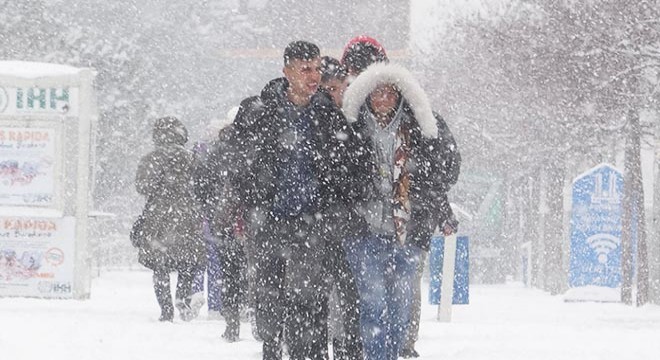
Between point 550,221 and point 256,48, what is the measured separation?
33.9m

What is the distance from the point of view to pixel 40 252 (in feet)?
48.8

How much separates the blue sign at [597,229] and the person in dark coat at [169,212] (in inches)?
429

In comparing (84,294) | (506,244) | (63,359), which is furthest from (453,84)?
(63,359)

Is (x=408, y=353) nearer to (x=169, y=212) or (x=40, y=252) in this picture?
(x=169, y=212)

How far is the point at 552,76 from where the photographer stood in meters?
21.5

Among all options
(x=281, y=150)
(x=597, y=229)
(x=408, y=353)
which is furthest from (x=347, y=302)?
(x=597, y=229)

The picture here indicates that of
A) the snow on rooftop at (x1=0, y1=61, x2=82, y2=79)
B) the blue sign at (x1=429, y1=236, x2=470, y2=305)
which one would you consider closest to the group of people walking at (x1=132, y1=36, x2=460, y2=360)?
the blue sign at (x1=429, y1=236, x2=470, y2=305)

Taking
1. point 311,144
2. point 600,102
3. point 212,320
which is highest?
point 600,102

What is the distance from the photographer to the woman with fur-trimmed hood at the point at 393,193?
21.3 feet

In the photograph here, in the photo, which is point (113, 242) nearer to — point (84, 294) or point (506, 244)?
point (506, 244)

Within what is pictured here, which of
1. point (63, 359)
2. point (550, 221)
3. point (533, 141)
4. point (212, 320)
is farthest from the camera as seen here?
point (550, 221)

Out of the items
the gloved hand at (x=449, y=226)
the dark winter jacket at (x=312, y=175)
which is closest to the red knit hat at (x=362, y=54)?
the dark winter jacket at (x=312, y=175)

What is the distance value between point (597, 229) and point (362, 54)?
15.3 meters

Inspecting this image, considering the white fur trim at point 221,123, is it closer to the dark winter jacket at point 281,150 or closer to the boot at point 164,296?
the boot at point 164,296
